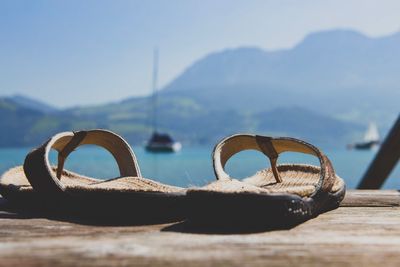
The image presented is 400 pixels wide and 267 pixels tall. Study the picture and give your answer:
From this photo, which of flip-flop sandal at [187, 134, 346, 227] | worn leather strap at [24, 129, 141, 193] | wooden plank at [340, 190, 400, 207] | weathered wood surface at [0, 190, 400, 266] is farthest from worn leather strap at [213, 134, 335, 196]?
weathered wood surface at [0, 190, 400, 266]

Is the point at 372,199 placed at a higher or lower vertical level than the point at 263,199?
lower

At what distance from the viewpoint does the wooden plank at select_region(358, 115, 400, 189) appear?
197 inches

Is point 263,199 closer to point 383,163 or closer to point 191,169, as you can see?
point 383,163

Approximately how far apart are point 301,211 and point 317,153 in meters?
0.62

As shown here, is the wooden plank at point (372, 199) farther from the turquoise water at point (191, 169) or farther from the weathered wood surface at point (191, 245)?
the turquoise water at point (191, 169)

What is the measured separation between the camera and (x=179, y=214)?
88.3 inches

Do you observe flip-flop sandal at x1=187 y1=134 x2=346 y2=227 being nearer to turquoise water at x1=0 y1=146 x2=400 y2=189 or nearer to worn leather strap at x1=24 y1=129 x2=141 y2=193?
turquoise water at x1=0 y1=146 x2=400 y2=189

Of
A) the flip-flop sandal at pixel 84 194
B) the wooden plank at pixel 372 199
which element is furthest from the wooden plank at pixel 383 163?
the flip-flop sandal at pixel 84 194

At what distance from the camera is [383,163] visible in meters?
5.14

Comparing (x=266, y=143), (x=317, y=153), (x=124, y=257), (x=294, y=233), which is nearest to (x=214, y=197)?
(x=294, y=233)

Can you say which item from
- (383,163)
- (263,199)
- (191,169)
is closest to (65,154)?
(263,199)

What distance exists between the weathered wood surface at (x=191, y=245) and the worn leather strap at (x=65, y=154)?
26 cm

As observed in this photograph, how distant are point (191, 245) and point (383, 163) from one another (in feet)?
13.2

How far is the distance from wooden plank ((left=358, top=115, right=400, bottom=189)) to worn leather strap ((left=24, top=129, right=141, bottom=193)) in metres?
2.93
